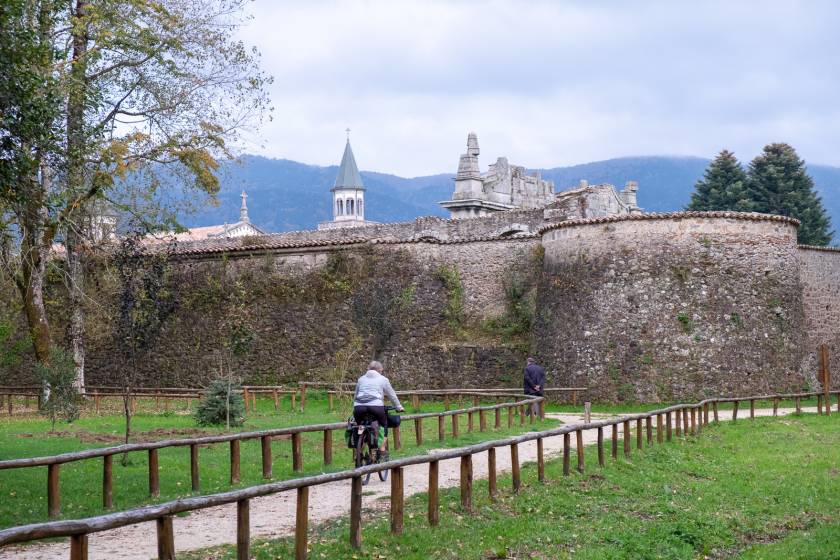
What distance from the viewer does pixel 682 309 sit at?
26266 millimetres

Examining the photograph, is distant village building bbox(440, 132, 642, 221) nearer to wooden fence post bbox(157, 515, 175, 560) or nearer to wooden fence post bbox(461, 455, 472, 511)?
wooden fence post bbox(461, 455, 472, 511)

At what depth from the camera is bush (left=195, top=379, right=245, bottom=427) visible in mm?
21406

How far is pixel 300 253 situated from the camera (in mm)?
33125

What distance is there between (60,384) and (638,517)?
14151mm

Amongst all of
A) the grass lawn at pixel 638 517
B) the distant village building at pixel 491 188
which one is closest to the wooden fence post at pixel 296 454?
the grass lawn at pixel 638 517

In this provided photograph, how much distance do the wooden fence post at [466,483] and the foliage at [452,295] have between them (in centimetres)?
1913

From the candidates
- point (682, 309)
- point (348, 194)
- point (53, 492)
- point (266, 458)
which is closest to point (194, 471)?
point (266, 458)

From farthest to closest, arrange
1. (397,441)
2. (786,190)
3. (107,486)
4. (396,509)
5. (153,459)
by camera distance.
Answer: (786,190) → (397,441) → (153,459) → (107,486) → (396,509)

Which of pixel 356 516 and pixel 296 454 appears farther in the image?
pixel 296 454

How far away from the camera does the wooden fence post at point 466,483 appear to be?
37.3ft

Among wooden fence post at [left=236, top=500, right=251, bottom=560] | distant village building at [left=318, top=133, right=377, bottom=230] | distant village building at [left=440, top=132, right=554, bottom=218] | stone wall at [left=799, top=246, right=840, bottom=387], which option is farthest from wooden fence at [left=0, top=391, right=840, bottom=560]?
distant village building at [left=318, top=133, right=377, bottom=230]

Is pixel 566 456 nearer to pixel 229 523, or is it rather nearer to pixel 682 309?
pixel 229 523

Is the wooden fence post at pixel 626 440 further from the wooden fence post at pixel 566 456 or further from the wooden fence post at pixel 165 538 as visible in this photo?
A: the wooden fence post at pixel 165 538

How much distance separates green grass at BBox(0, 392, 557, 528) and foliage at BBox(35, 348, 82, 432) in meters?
0.42
